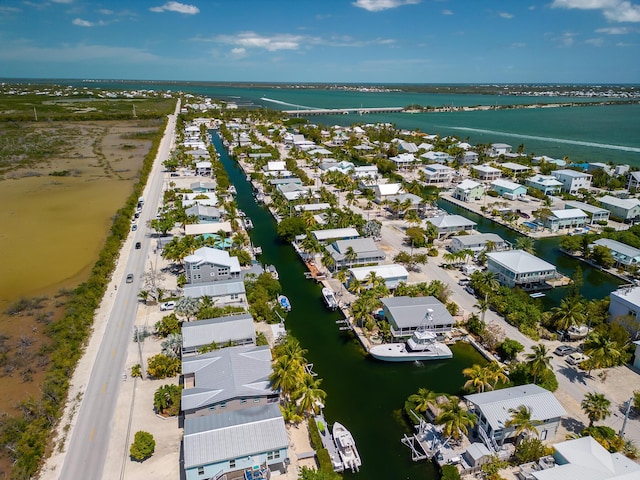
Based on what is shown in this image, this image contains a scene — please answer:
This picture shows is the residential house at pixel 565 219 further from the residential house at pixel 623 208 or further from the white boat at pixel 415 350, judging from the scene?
the white boat at pixel 415 350

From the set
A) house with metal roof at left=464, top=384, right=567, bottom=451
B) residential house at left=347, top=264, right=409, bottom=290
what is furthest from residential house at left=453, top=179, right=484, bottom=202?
house with metal roof at left=464, top=384, right=567, bottom=451

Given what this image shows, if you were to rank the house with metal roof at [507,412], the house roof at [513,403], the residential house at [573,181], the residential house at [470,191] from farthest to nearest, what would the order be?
the residential house at [573,181], the residential house at [470,191], the house roof at [513,403], the house with metal roof at [507,412]

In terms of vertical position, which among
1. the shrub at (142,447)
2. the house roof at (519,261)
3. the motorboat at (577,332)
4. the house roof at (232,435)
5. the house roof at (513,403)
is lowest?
the shrub at (142,447)

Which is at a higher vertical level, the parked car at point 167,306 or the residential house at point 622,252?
the residential house at point 622,252

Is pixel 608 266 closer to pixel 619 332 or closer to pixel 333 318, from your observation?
pixel 619 332

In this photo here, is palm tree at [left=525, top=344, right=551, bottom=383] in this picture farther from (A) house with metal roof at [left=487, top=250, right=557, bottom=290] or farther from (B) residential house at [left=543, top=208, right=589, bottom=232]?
(B) residential house at [left=543, top=208, right=589, bottom=232]

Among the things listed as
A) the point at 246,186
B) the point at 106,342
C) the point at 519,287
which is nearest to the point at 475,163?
the point at 246,186

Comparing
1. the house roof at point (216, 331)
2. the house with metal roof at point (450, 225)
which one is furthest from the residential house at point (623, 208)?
the house roof at point (216, 331)
